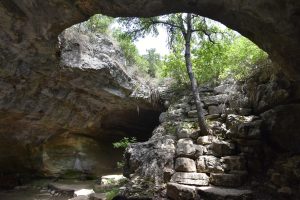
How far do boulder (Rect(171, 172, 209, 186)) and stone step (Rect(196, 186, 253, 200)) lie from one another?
0.88 ft

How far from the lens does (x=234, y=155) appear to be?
7.22 meters

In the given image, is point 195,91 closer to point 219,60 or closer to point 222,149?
point 222,149

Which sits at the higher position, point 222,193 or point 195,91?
point 195,91

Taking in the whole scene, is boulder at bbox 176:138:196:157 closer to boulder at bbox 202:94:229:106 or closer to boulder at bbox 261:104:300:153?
boulder at bbox 261:104:300:153

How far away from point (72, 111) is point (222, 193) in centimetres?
718

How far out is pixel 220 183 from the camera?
6.37 meters

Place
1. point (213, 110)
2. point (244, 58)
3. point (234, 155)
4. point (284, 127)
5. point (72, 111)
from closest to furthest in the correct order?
point (284, 127) → point (234, 155) → point (244, 58) → point (213, 110) → point (72, 111)

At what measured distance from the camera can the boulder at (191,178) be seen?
6.34m

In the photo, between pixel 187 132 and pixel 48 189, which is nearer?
pixel 187 132

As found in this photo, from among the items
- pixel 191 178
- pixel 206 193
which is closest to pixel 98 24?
pixel 191 178

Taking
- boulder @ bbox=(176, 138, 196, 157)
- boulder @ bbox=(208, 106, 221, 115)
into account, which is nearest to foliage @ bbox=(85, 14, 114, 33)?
boulder @ bbox=(208, 106, 221, 115)

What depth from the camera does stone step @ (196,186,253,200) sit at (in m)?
5.66

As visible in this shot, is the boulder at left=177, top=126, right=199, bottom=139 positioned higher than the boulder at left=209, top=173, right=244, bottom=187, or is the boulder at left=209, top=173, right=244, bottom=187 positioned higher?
the boulder at left=177, top=126, right=199, bottom=139

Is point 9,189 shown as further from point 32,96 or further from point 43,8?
point 43,8
